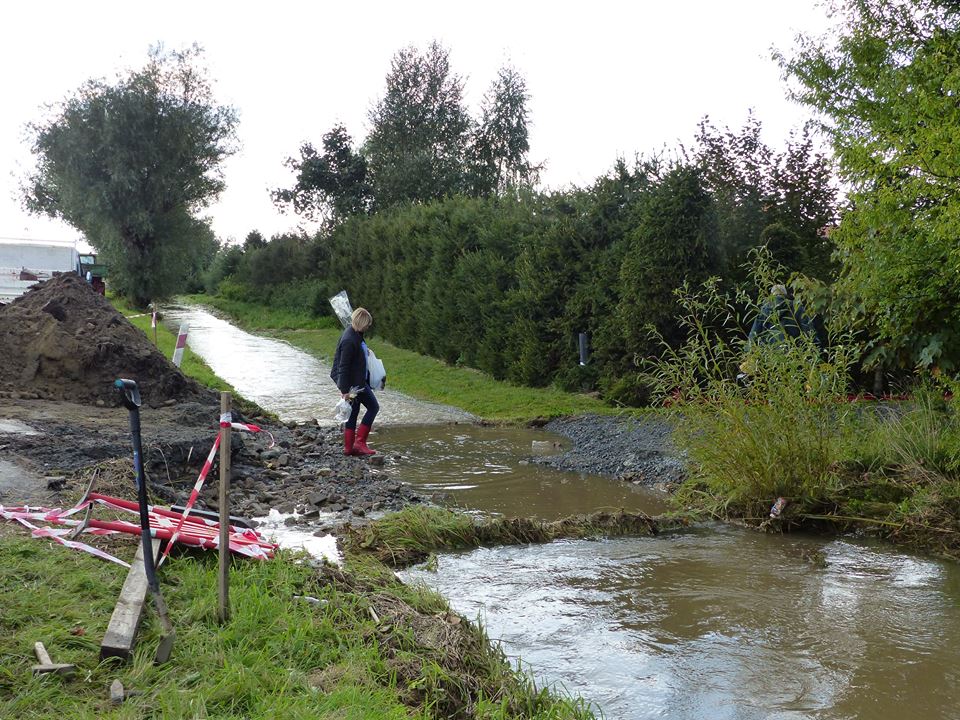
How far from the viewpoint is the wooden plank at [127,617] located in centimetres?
380

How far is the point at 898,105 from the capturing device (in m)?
8.06

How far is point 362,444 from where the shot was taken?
11.1 metres

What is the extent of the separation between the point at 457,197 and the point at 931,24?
14832mm

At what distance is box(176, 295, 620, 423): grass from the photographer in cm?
1445

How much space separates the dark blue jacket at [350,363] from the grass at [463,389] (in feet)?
10.7

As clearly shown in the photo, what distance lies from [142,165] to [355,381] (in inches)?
1131

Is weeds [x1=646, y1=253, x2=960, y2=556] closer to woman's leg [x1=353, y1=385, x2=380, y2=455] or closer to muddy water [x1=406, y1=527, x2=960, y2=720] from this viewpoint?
muddy water [x1=406, y1=527, x2=960, y2=720]

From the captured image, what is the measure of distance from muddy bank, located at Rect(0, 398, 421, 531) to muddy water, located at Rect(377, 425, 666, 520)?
52cm

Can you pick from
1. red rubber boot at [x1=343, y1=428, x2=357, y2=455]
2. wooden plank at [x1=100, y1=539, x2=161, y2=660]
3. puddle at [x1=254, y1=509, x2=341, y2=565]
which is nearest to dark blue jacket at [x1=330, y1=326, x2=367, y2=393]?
red rubber boot at [x1=343, y1=428, x2=357, y2=455]

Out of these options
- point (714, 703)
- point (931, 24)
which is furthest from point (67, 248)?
point (714, 703)

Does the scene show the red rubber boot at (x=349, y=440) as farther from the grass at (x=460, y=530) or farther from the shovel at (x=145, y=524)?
the shovel at (x=145, y=524)

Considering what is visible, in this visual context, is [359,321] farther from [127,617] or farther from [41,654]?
[41,654]

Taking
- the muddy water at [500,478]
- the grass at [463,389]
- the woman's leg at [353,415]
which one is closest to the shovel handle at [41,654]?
the muddy water at [500,478]

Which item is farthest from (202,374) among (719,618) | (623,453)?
(719,618)
